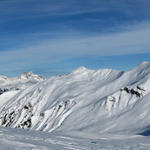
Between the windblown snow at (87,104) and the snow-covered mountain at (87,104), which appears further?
the snow-covered mountain at (87,104)

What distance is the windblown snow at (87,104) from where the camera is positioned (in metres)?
90.6

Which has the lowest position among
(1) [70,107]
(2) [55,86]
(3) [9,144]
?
(3) [9,144]

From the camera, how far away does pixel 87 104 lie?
119125mm

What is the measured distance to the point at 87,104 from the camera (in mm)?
119125

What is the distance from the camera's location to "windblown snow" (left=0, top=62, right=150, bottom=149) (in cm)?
9056

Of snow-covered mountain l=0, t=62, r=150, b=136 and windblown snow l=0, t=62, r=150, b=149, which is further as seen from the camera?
snow-covered mountain l=0, t=62, r=150, b=136

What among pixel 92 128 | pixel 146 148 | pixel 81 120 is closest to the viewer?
pixel 146 148

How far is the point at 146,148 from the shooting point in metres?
17.8

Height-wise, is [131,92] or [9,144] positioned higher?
[131,92]

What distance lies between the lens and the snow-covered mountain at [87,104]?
300 feet

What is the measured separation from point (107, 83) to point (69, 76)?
123ft

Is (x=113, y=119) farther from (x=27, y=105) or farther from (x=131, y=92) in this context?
(x=27, y=105)

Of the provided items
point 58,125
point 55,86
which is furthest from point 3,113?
point 58,125

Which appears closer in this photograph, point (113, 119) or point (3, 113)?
point (113, 119)
